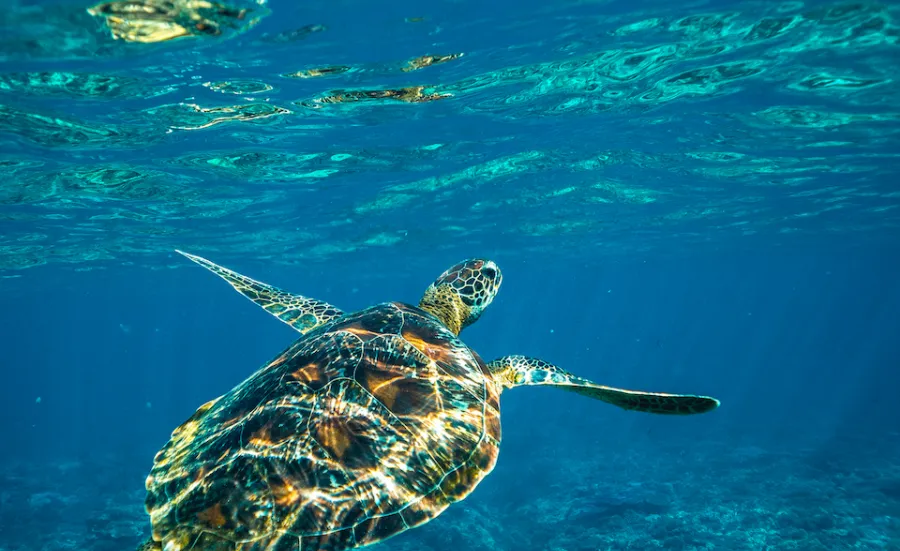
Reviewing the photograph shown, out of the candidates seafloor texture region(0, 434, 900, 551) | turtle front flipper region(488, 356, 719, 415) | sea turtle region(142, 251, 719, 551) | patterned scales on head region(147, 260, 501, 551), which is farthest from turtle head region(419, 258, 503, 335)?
seafloor texture region(0, 434, 900, 551)

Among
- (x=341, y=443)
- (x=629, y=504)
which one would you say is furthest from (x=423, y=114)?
(x=629, y=504)

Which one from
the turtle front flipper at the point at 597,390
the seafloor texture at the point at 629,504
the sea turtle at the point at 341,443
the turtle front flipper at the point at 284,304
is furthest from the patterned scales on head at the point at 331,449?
the seafloor texture at the point at 629,504

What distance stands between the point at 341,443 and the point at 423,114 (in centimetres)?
1294

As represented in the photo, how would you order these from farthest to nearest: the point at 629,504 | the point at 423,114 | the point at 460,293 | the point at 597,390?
the point at 629,504, the point at 423,114, the point at 460,293, the point at 597,390

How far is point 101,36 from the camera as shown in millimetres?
9750

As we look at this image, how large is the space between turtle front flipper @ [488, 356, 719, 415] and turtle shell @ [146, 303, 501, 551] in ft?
2.02

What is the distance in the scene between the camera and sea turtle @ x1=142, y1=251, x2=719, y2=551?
347cm

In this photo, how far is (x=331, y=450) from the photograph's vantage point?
12.8ft

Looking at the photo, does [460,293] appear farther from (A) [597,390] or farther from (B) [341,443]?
(B) [341,443]

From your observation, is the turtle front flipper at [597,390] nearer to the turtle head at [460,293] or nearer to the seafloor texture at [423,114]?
the turtle head at [460,293]

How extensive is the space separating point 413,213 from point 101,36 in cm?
1850

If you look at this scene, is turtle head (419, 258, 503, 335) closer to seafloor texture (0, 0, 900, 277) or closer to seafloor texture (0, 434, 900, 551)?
seafloor texture (0, 0, 900, 277)

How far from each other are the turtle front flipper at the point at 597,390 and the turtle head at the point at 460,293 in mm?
1350

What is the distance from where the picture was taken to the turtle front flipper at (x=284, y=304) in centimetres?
746
